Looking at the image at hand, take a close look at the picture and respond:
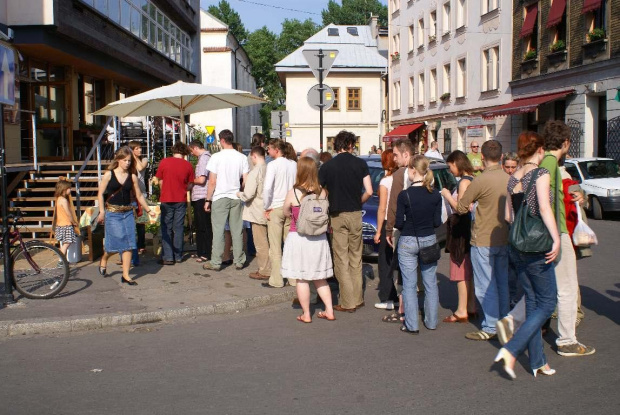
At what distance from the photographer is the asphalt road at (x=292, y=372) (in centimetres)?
487

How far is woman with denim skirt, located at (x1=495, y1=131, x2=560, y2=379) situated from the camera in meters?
5.20

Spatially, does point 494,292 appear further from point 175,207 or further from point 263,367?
point 175,207

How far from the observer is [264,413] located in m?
4.71

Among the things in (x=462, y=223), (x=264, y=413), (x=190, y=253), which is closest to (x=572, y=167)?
(x=190, y=253)

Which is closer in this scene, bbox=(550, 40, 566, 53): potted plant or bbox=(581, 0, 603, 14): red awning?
bbox=(581, 0, 603, 14): red awning

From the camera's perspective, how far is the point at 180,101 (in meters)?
12.8

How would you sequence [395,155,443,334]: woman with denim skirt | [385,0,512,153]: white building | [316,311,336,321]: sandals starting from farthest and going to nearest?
[385,0,512,153]: white building < [316,311,336,321]: sandals < [395,155,443,334]: woman with denim skirt

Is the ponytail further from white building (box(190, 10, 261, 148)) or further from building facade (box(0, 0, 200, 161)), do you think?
white building (box(190, 10, 261, 148))

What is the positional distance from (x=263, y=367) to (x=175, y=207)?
533cm

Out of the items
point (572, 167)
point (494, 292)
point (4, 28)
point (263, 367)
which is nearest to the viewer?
point (263, 367)

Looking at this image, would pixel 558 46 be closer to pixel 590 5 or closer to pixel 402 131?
pixel 590 5

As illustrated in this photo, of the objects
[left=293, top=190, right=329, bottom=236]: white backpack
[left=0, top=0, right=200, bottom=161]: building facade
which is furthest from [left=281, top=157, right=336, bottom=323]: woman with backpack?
[left=0, top=0, right=200, bottom=161]: building facade

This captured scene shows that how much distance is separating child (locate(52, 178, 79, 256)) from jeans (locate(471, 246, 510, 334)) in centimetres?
646

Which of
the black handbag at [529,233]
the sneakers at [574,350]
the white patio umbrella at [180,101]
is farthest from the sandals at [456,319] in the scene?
the white patio umbrella at [180,101]
